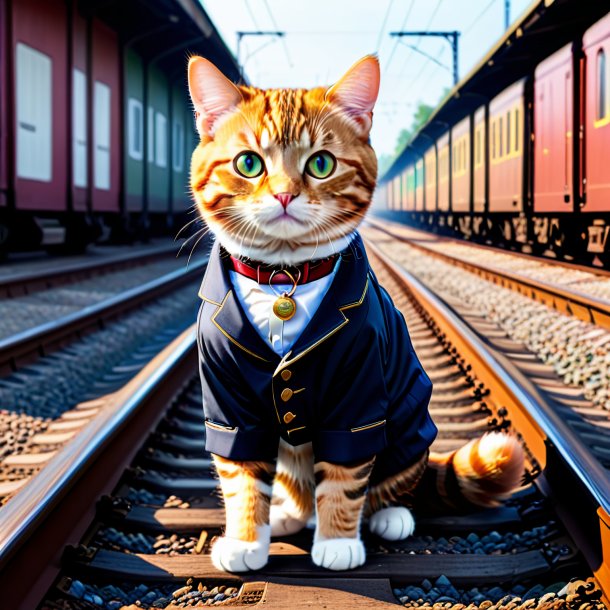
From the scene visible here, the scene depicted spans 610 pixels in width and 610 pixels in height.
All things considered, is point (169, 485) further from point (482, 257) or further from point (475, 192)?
point (475, 192)

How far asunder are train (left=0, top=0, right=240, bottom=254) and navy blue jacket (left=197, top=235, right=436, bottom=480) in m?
9.43

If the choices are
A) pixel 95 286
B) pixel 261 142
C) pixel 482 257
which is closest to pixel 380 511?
pixel 261 142

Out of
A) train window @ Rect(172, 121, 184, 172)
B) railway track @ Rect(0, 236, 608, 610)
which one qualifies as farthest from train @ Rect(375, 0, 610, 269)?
train window @ Rect(172, 121, 184, 172)

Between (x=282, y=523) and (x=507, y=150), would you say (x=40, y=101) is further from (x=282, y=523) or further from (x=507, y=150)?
(x=282, y=523)

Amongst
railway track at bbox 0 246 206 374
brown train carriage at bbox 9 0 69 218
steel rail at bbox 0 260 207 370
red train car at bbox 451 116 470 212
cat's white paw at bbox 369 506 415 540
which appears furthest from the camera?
red train car at bbox 451 116 470 212

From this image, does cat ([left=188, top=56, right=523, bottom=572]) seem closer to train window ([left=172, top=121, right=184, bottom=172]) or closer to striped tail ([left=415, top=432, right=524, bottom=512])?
striped tail ([left=415, top=432, right=524, bottom=512])

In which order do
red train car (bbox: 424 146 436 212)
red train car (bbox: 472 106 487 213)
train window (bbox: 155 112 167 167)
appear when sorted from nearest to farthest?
red train car (bbox: 472 106 487 213) < train window (bbox: 155 112 167 167) < red train car (bbox: 424 146 436 212)

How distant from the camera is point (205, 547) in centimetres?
241

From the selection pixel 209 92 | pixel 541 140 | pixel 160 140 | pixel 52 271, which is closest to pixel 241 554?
pixel 209 92

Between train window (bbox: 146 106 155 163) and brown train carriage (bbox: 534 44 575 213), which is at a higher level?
train window (bbox: 146 106 155 163)

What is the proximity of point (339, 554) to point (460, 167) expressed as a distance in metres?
19.0

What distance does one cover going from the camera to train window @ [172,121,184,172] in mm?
21406

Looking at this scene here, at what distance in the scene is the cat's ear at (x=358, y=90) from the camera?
1908 mm

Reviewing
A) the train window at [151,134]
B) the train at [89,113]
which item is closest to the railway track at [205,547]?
the train at [89,113]
